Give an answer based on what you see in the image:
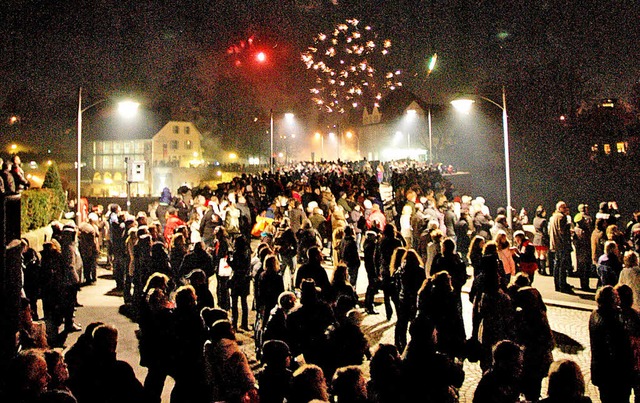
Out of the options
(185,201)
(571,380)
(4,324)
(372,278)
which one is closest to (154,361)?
(4,324)

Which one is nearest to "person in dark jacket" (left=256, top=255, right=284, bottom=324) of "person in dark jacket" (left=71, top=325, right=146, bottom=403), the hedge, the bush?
"person in dark jacket" (left=71, top=325, right=146, bottom=403)

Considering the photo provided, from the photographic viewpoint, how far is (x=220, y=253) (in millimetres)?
10977

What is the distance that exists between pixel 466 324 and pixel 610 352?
204 inches

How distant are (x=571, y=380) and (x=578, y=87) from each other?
47.9m

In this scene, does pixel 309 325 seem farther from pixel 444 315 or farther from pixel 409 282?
pixel 409 282

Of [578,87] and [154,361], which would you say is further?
[578,87]

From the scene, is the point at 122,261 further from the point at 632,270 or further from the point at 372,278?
the point at 632,270

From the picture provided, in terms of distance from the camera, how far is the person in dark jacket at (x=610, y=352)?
5652 mm

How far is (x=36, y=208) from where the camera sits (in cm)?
1977

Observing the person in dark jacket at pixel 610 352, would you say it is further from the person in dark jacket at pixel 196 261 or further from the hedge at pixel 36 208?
the hedge at pixel 36 208

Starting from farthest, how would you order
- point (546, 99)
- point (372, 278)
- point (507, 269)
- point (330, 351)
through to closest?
1. point (546, 99)
2. point (372, 278)
3. point (507, 269)
4. point (330, 351)

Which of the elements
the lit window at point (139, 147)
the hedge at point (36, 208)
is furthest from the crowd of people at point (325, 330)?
the lit window at point (139, 147)

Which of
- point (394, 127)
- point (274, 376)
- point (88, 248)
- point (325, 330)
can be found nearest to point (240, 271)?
point (325, 330)

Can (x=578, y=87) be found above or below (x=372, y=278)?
above
